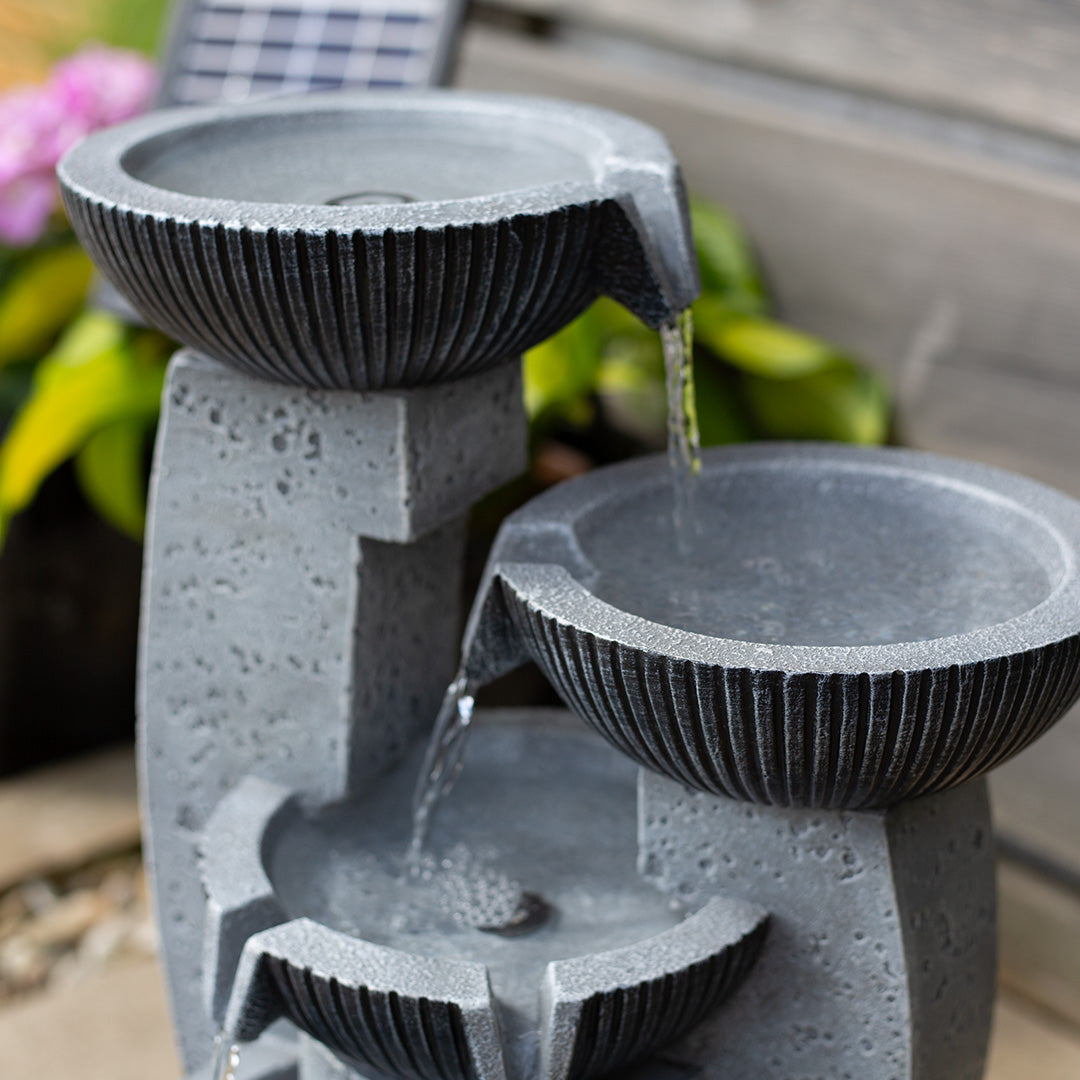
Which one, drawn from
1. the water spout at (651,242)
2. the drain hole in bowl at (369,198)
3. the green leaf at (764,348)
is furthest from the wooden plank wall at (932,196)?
the drain hole in bowl at (369,198)

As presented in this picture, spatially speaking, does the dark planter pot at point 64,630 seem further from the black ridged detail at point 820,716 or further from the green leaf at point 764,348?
the black ridged detail at point 820,716

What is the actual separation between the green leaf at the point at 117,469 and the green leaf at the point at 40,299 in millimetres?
315

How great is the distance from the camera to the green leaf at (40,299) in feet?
8.79

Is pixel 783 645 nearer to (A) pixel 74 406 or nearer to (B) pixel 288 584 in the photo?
(B) pixel 288 584

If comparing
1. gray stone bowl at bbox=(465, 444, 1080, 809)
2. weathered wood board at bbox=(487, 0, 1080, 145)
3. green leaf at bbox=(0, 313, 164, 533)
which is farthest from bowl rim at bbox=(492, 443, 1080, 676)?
green leaf at bbox=(0, 313, 164, 533)

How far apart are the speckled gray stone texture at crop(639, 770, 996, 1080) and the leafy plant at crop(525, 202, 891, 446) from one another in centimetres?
95

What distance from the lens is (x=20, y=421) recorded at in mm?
2471

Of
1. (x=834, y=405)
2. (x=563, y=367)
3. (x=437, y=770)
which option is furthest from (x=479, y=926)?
(x=834, y=405)

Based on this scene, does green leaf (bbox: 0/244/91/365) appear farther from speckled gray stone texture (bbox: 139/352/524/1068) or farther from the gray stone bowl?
the gray stone bowl

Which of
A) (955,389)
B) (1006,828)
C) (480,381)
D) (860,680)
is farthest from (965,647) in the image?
(1006,828)

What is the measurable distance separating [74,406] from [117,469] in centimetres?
13

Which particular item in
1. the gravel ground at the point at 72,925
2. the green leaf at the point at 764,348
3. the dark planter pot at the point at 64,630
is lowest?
the gravel ground at the point at 72,925

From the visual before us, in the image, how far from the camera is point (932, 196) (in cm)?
216

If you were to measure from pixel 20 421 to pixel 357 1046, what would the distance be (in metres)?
1.51
